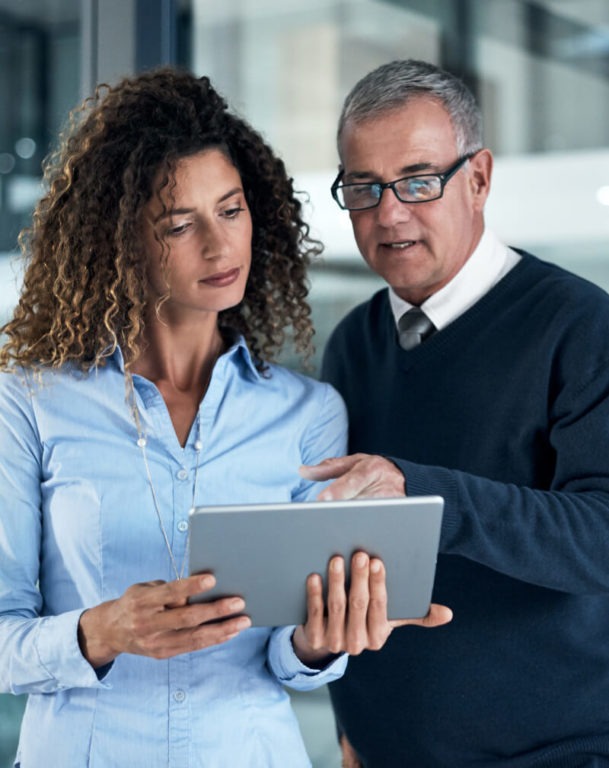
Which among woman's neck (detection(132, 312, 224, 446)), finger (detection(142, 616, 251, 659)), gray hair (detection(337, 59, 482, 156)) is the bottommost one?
finger (detection(142, 616, 251, 659))

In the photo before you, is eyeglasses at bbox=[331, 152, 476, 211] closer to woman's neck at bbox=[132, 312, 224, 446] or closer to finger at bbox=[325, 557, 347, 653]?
woman's neck at bbox=[132, 312, 224, 446]

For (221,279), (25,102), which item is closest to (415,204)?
(221,279)

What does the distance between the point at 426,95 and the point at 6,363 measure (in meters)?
0.80

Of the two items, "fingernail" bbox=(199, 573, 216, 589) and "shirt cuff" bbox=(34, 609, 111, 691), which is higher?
"fingernail" bbox=(199, 573, 216, 589)

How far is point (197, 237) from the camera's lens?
160cm

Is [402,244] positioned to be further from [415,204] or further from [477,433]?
[477,433]

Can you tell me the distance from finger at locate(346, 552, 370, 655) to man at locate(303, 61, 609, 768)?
246mm

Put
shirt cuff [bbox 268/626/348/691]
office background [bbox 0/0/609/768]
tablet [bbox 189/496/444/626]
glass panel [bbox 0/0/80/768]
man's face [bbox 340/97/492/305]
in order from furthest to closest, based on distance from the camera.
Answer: glass panel [bbox 0/0/80/768], office background [bbox 0/0/609/768], man's face [bbox 340/97/492/305], shirt cuff [bbox 268/626/348/691], tablet [bbox 189/496/444/626]

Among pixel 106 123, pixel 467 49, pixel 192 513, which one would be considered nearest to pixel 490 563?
pixel 192 513

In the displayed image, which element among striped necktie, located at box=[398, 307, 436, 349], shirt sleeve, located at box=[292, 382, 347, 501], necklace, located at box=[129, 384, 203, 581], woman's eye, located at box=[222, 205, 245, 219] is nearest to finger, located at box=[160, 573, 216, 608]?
necklace, located at box=[129, 384, 203, 581]

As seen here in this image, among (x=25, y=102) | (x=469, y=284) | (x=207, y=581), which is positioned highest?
(x=25, y=102)

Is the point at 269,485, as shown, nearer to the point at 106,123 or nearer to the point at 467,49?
the point at 106,123

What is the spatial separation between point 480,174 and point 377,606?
83cm

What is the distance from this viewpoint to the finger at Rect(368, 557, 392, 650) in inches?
51.9
